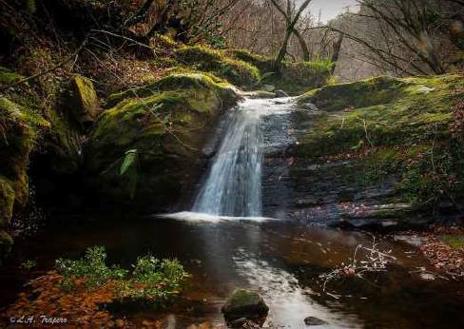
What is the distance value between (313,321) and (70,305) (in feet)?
10.1

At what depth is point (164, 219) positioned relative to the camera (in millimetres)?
10945

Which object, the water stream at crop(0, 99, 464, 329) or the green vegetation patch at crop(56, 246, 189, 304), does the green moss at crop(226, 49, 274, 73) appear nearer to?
the water stream at crop(0, 99, 464, 329)

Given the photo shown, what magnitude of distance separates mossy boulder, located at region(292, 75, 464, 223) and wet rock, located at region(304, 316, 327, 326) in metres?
5.40

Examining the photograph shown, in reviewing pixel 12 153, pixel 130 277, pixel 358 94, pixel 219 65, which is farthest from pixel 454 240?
pixel 219 65

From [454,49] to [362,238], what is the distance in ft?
48.1

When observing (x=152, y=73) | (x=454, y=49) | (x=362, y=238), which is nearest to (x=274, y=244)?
(x=362, y=238)

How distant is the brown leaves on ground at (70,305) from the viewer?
207 inches

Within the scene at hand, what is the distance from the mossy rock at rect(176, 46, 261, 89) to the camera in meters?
17.8

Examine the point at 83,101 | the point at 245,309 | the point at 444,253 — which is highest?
the point at 83,101

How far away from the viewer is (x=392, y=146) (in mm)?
11523

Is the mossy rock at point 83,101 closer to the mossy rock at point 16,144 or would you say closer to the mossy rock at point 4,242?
the mossy rock at point 16,144

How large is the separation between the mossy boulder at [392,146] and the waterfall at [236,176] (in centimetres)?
119

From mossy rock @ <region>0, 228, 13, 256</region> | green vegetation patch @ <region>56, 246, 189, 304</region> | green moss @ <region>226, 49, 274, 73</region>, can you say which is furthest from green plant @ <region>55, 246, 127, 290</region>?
green moss @ <region>226, 49, 274, 73</region>

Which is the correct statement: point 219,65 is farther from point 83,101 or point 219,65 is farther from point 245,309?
point 245,309
